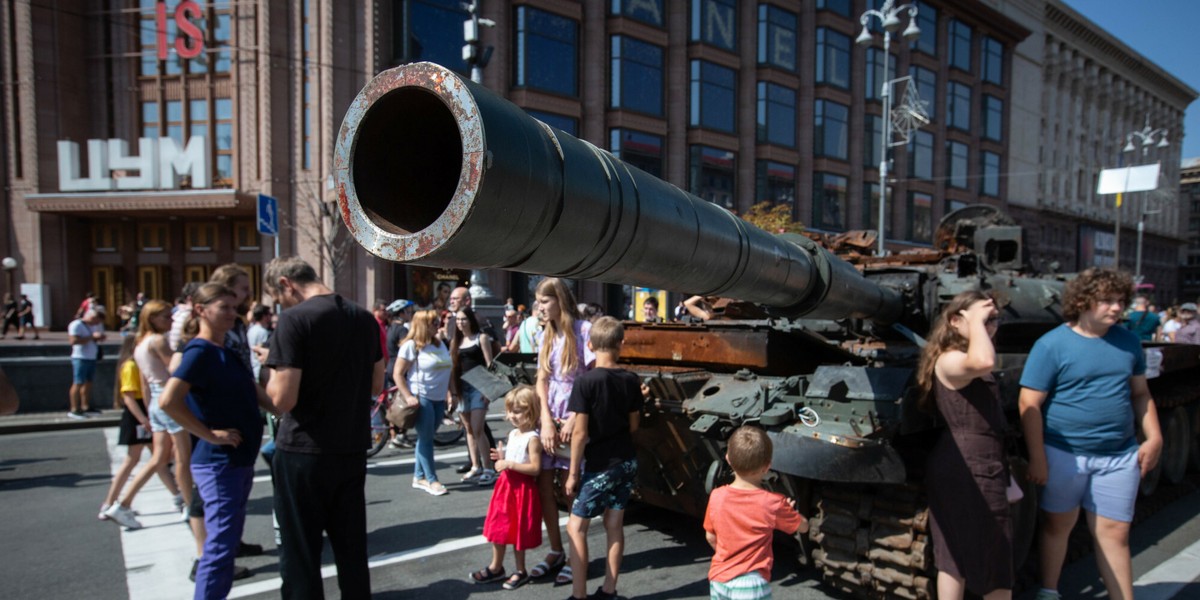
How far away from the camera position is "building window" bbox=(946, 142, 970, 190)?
36.3 metres

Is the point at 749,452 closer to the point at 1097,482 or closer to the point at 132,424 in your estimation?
the point at 1097,482

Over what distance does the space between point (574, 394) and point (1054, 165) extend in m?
51.7

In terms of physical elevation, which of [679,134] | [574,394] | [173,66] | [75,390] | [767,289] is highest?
[173,66]

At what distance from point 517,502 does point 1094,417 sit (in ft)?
10.2

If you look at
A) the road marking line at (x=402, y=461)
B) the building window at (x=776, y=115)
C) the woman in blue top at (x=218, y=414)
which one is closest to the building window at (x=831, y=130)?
the building window at (x=776, y=115)

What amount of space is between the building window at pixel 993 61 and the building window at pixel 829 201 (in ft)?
46.9

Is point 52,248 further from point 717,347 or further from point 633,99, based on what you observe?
point 717,347

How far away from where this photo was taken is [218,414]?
3666 millimetres

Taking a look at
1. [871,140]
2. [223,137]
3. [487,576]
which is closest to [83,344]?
[487,576]

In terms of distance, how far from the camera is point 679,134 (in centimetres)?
2628

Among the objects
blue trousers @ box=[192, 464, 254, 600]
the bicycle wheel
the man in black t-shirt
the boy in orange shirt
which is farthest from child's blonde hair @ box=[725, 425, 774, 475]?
the bicycle wheel

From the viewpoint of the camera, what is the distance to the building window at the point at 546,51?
2297cm

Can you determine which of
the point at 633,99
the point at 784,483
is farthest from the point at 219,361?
the point at 633,99

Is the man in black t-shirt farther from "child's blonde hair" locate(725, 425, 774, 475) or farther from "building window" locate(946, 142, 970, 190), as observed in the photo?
"building window" locate(946, 142, 970, 190)
